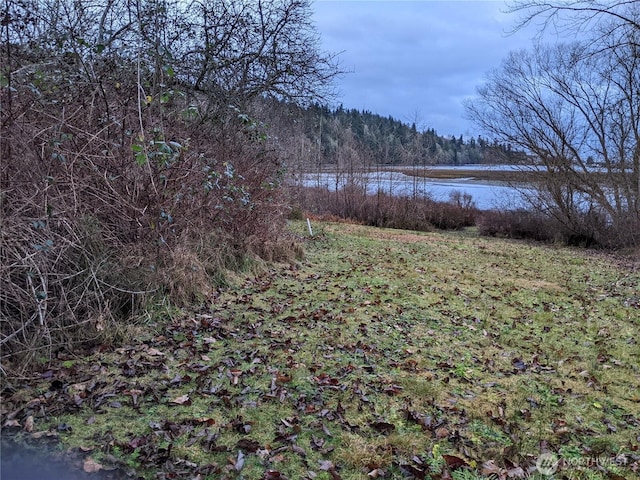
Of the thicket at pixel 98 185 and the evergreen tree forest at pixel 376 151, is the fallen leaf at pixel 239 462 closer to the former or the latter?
the thicket at pixel 98 185

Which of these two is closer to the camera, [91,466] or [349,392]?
[91,466]

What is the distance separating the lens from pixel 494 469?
2.30 meters

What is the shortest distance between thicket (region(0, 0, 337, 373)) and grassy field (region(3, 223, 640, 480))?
0.39 m

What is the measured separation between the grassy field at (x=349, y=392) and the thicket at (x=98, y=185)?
39 cm

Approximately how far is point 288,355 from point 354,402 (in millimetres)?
894

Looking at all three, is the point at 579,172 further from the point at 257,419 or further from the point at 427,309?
the point at 257,419

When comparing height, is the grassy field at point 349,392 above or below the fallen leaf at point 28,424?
below

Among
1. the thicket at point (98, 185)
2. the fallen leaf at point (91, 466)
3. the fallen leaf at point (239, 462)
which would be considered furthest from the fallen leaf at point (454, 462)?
the thicket at point (98, 185)

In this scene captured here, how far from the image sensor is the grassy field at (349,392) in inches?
91.8

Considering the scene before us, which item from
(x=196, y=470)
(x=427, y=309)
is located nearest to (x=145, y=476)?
(x=196, y=470)

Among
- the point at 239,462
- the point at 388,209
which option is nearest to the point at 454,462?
the point at 239,462

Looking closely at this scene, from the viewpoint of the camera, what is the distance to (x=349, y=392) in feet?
10.1

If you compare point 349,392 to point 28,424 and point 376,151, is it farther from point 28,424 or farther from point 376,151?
point 376,151

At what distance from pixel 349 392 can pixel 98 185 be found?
2.95 metres
